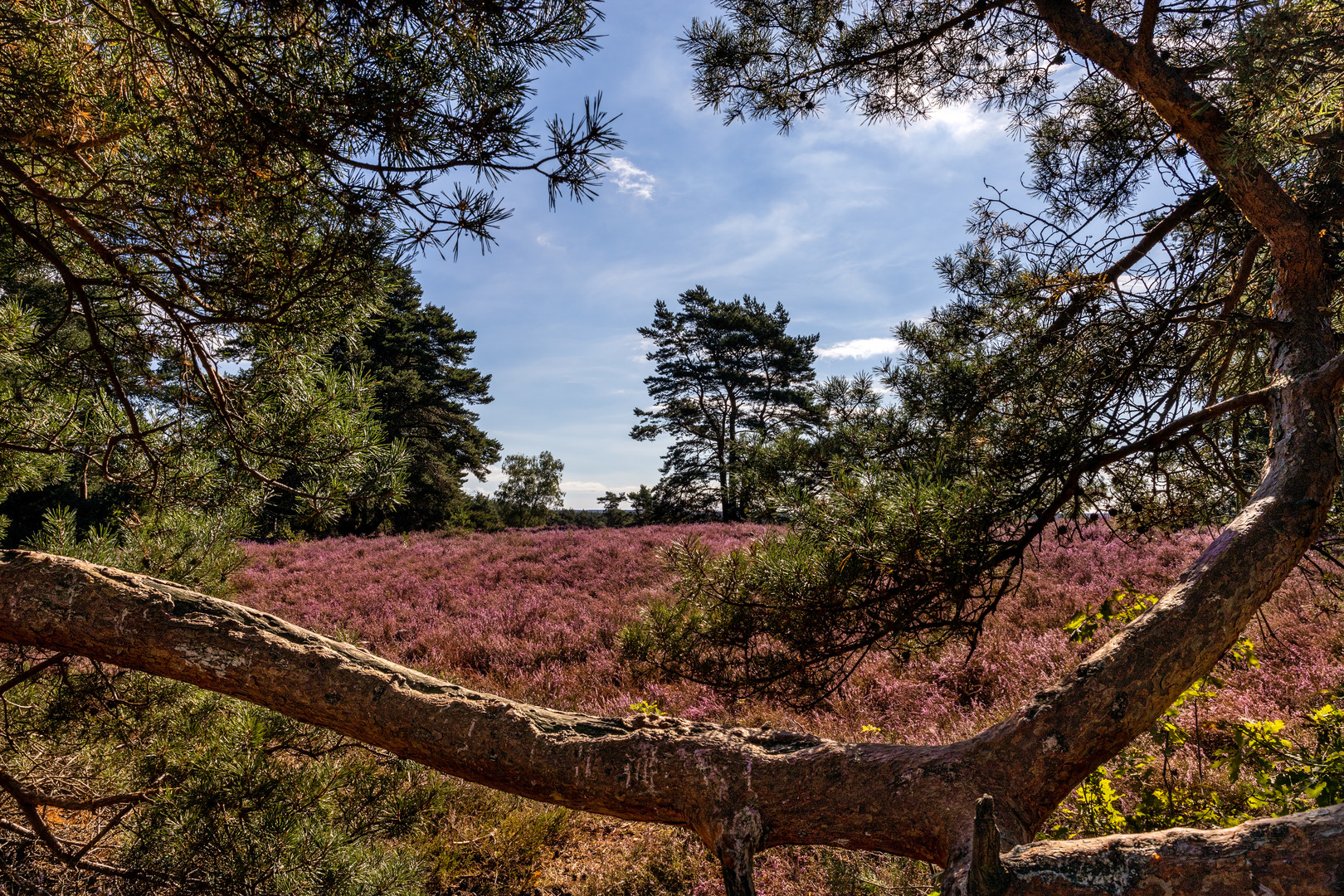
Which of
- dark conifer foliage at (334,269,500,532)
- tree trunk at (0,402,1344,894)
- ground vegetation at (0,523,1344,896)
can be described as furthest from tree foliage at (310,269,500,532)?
tree trunk at (0,402,1344,894)

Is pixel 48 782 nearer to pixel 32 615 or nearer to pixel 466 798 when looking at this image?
pixel 32 615

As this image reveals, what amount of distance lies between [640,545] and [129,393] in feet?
31.9

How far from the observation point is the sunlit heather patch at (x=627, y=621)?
14.6 feet

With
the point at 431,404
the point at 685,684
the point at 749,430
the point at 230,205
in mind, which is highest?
the point at 431,404

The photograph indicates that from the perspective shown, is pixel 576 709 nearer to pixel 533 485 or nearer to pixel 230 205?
pixel 230 205

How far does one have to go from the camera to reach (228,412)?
259 cm

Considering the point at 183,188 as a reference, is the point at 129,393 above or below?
Result: below

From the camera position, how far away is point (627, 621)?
7293 mm

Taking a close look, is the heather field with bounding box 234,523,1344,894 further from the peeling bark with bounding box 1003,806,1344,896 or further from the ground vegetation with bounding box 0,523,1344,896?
the peeling bark with bounding box 1003,806,1344,896

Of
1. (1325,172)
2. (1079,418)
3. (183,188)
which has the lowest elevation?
(1079,418)

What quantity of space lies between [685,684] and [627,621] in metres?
1.86

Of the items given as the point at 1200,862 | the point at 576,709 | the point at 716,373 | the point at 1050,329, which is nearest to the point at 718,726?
the point at 1200,862

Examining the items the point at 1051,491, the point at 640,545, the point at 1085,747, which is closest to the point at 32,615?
the point at 1085,747

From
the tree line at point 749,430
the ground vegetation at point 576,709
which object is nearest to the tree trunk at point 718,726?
the tree line at point 749,430
